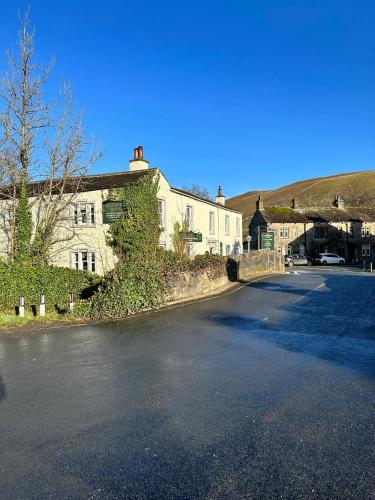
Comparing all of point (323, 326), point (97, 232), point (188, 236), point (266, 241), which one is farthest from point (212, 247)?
point (323, 326)

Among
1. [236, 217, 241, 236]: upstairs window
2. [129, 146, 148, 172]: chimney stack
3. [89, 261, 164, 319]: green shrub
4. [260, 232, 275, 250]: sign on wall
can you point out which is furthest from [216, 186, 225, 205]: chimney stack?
[89, 261, 164, 319]: green shrub

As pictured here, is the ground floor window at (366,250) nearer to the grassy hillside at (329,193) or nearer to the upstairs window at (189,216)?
the upstairs window at (189,216)

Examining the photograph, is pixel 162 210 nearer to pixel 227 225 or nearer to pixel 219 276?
pixel 219 276

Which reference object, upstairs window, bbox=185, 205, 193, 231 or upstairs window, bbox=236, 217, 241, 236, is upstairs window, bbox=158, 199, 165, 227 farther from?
upstairs window, bbox=236, 217, 241, 236

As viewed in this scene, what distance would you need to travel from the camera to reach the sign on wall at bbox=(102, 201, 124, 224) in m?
22.2

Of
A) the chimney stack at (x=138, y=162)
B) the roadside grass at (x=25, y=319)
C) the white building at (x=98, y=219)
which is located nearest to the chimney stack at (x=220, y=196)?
the white building at (x=98, y=219)

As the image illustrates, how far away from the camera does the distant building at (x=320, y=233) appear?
5641 centimetres

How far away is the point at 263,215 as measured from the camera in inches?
2288

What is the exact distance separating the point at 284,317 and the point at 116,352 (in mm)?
6464

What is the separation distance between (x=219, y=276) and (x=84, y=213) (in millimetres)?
9039

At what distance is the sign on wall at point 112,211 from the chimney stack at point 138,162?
3.53m

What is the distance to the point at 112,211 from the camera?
2248 cm

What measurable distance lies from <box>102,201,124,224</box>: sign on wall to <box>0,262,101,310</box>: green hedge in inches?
232

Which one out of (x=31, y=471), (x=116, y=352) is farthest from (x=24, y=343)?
(x=31, y=471)
